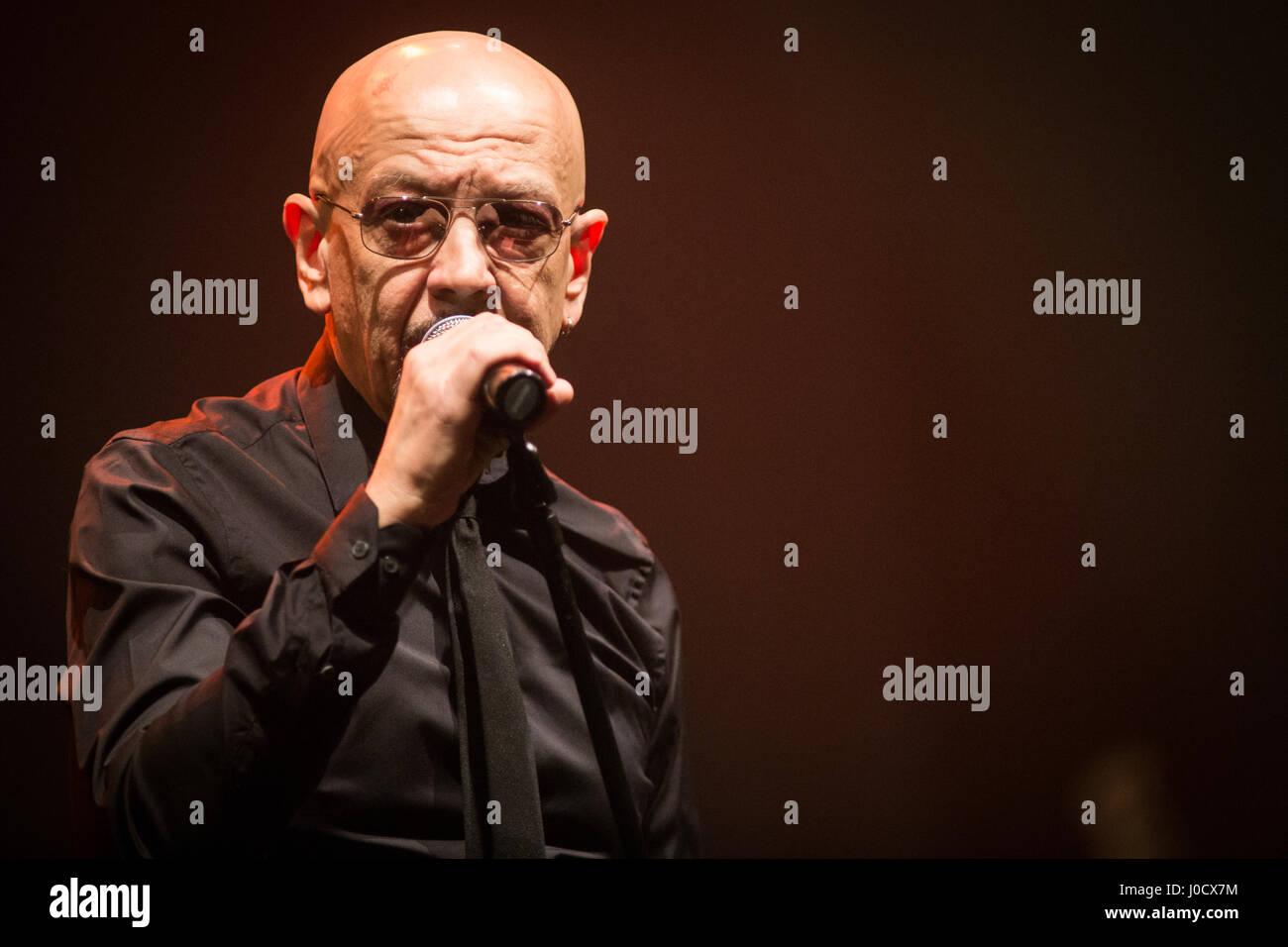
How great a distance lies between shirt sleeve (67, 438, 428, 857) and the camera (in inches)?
45.4

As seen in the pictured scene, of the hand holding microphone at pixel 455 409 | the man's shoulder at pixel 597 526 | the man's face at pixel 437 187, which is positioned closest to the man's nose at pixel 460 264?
the man's face at pixel 437 187

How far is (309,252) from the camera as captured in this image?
1532mm

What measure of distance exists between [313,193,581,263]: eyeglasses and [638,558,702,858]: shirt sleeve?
22.9 inches

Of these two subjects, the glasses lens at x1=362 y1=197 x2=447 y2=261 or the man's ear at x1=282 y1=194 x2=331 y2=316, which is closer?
the glasses lens at x1=362 y1=197 x2=447 y2=261

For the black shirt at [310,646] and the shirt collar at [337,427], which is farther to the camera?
the shirt collar at [337,427]

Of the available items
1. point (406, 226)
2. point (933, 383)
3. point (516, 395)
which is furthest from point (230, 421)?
point (933, 383)

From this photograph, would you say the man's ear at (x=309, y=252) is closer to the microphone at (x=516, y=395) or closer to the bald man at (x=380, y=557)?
the bald man at (x=380, y=557)

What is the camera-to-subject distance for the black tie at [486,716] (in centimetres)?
132

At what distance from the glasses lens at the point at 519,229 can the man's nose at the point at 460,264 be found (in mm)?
27

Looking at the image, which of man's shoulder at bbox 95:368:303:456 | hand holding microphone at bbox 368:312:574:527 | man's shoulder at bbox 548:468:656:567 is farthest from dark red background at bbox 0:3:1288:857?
hand holding microphone at bbox 368:312:574:527

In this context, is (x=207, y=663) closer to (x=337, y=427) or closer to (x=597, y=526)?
(x=337, y=427)

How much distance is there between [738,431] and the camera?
1866mm

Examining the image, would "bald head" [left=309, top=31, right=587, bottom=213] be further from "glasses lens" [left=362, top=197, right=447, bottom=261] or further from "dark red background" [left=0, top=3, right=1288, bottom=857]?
"dark red background" [left=0, top=3, right=1288, bottom=857]
